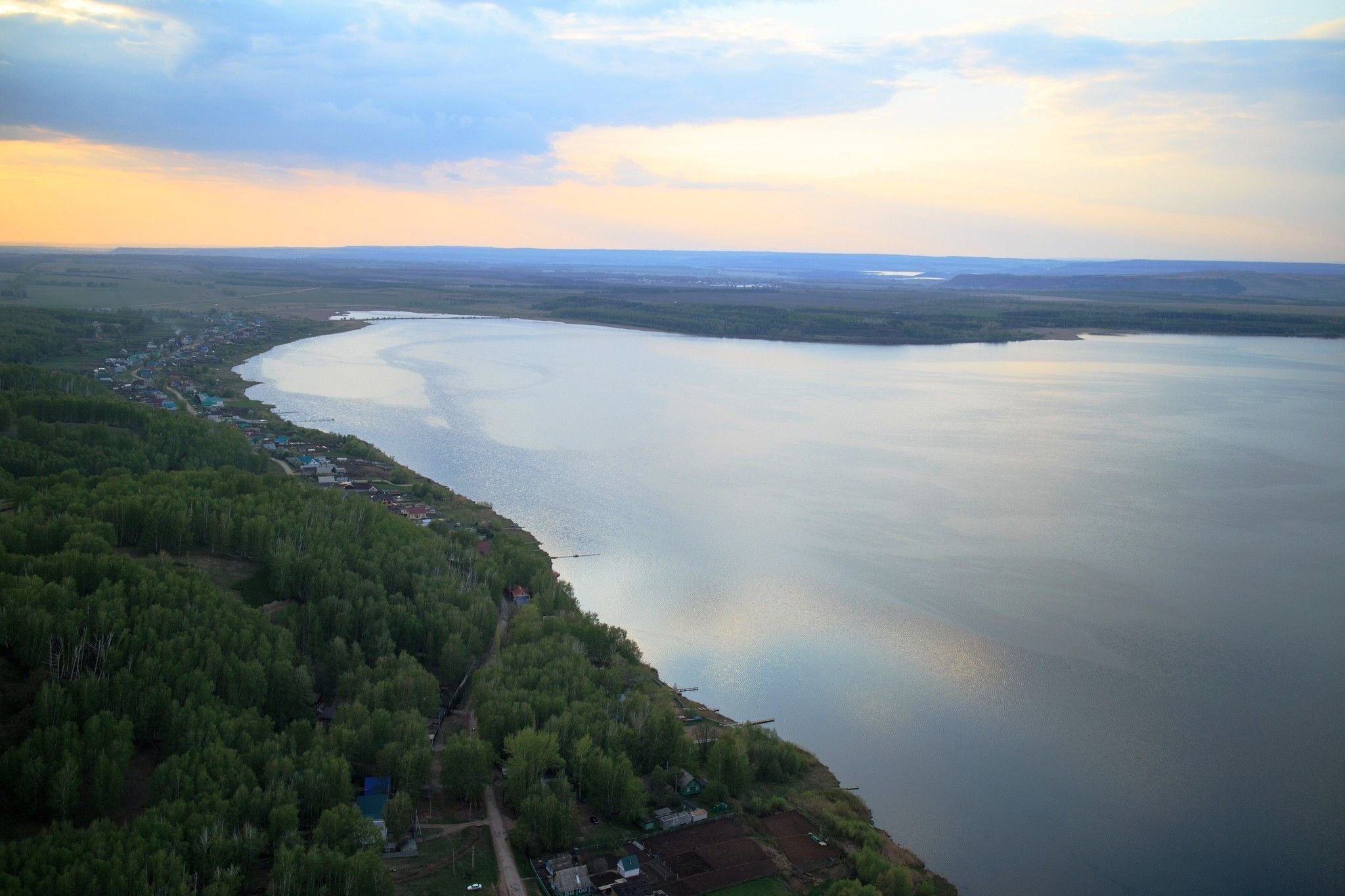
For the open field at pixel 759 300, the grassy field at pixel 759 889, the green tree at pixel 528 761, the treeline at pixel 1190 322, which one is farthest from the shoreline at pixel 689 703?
the treeline at pixel 1190 322

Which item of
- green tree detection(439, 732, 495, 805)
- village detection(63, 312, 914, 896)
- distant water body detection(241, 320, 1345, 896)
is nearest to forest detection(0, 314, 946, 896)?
green tree detection(439, 732, 495, 805)

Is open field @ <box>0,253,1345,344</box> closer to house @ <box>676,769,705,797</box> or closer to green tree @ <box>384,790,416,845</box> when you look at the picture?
house @ <box>676,769,705,797</box>

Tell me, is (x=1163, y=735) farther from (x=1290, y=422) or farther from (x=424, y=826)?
(x=1290, y=422)

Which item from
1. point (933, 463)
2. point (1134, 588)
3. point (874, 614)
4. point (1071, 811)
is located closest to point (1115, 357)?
point (933, 463)

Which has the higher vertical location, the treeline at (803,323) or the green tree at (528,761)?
the treeline at (803,323)

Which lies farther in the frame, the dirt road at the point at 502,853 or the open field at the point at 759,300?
the open field at the point at 759,300

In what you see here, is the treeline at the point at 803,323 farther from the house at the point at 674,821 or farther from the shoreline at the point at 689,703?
the house at the point at 674,821

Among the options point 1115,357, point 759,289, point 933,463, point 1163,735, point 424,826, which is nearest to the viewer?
point 424,826
